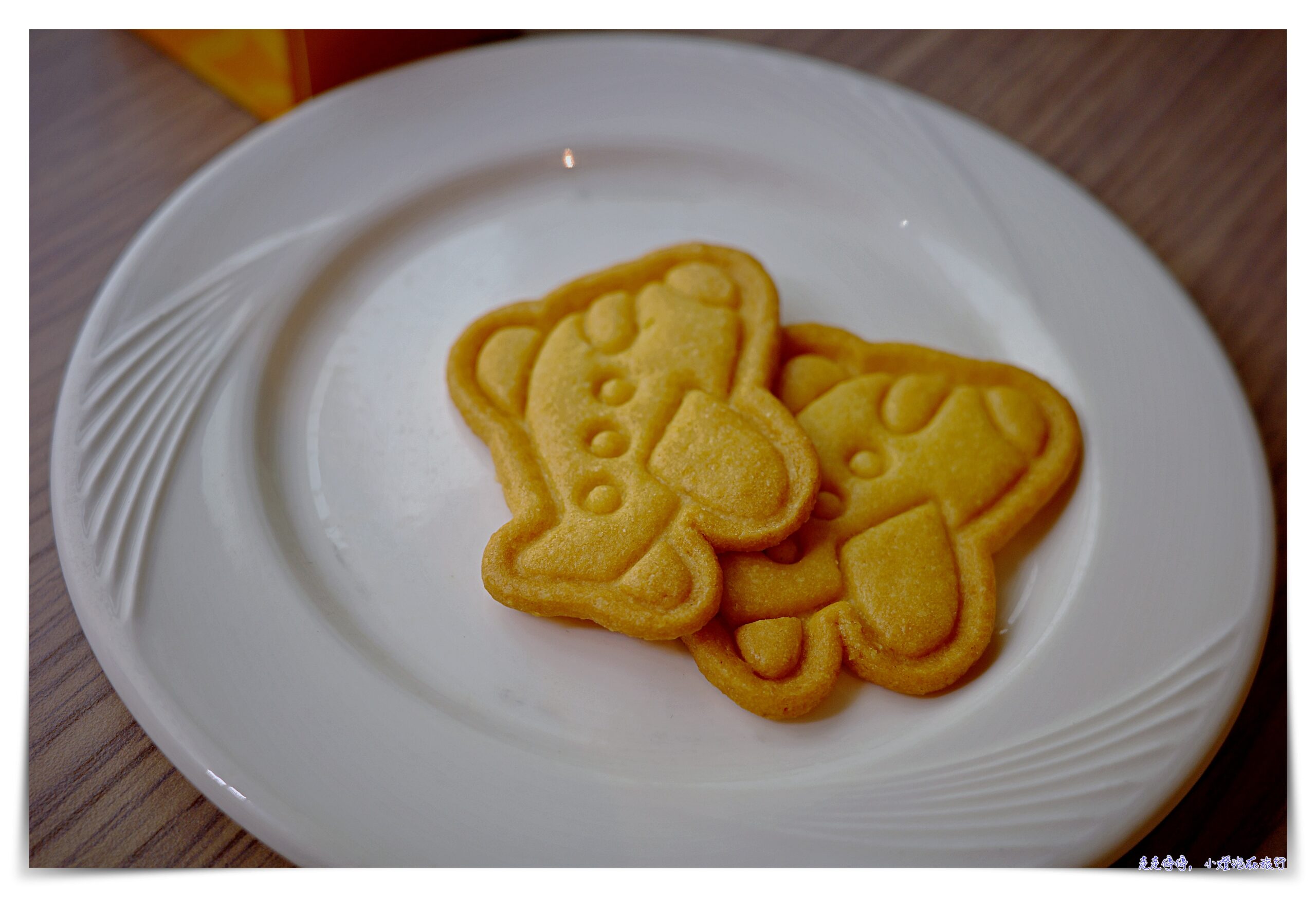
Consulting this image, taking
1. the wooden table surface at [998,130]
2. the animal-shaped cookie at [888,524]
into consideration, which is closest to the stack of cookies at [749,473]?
the animal-shaped cookie at [888,524]

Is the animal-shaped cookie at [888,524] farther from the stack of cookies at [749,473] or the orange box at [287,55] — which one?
the orange box at [287,55]

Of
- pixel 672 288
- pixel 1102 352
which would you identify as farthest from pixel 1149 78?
pixel 672 288

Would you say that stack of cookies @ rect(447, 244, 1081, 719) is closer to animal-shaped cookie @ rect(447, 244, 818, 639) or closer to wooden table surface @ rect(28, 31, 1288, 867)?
animal-shaped cookie @ rect(447, 244, 818, 639)

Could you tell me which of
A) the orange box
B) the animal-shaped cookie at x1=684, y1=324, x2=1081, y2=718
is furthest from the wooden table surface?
the animal-shaped cookie at x1=684, y1=324, x2=1081, y2=718

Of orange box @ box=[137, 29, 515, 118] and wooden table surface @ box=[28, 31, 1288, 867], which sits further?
orange box @ box=[137, 29, 515, 118]

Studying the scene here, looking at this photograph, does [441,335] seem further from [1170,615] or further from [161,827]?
[1170,615]

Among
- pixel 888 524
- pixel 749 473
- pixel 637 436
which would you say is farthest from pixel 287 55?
pixel 888 524

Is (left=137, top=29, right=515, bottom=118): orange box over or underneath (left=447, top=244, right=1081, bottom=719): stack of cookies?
over
